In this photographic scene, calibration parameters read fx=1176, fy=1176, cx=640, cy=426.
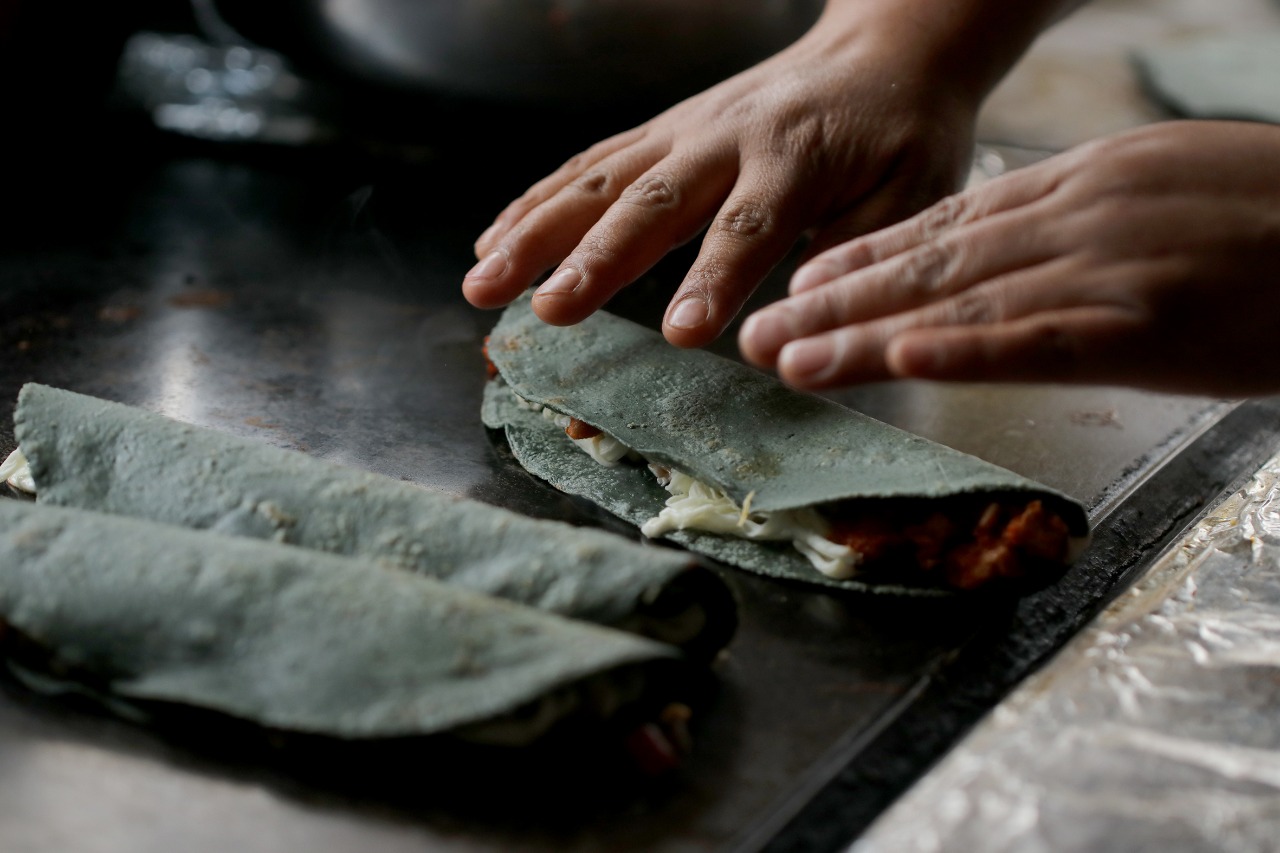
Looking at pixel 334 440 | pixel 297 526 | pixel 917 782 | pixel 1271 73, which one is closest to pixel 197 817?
pixel 297 526

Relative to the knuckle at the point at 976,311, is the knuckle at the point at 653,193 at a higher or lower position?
lower

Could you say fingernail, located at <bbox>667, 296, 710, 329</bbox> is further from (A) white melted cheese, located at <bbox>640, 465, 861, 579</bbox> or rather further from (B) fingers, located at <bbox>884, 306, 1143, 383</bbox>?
(B) fingers, located at <bbox>884, 306, 1143, 383</bbox>

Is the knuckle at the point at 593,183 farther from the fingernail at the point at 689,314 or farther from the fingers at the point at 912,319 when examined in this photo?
the fingers at the point at 912,319

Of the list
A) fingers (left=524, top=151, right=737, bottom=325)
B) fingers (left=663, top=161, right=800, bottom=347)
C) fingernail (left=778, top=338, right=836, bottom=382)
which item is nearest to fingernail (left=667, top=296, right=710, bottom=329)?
fingers (left=663, top=161, right=800, bottom=347)

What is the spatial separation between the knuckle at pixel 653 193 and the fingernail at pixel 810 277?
585mm

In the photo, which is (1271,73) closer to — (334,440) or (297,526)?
(334,440)

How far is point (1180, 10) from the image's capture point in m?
6.17

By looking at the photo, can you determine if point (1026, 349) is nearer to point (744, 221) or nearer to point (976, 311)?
point (976, 311)

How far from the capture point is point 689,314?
1.85 metres

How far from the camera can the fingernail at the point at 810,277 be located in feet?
5.21

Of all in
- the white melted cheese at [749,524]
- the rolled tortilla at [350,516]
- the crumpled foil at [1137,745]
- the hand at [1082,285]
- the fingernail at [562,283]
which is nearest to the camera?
the crumpled foil at [1137,745]

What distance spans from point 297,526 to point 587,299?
1.98 feet

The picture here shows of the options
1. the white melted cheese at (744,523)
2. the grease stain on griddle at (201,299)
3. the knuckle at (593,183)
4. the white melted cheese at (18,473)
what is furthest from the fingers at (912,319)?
the grease stain on griddle at (201,299)

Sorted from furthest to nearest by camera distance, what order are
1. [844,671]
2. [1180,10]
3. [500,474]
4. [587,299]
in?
[1180,10], [500,474], [587,299], [844,671]
